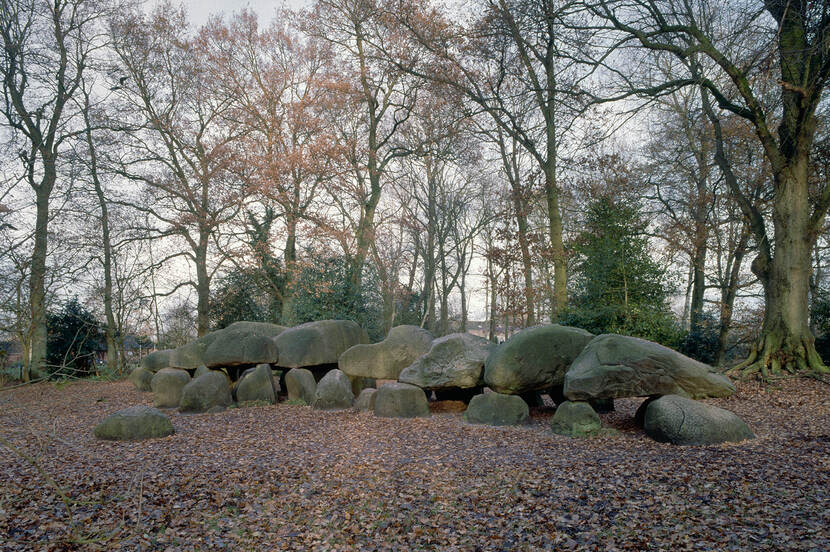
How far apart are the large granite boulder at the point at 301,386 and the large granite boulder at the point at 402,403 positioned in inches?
83.3

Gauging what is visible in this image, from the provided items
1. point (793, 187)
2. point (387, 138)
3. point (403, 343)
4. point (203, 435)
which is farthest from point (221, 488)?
point (387, 138)

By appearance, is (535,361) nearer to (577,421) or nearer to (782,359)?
(577,421)

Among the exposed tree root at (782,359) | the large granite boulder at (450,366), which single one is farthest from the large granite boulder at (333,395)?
the exposed tree root at (782,359)

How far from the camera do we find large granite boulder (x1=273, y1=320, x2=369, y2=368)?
36.0ft

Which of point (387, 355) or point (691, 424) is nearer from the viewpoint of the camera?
point (691, 424)

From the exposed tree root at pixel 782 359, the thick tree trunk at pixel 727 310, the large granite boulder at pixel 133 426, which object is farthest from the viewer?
the thick tree trunk at pixel 727 310

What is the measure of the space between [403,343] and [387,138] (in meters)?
10.4

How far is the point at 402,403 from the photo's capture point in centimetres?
874

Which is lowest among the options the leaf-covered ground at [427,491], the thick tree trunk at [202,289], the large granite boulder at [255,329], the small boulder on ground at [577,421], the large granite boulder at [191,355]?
the leaf-covered ground at [427,491]

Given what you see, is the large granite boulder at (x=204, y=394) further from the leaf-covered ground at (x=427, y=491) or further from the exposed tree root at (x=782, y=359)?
the exposed tree root at (x=782, y=359)

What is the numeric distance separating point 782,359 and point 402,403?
7107 mm

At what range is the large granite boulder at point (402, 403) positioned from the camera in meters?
8.72

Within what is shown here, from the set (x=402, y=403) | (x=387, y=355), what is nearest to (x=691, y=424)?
(x=402, y=403)

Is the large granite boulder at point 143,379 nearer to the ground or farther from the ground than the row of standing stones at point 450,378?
nearer to the ground
